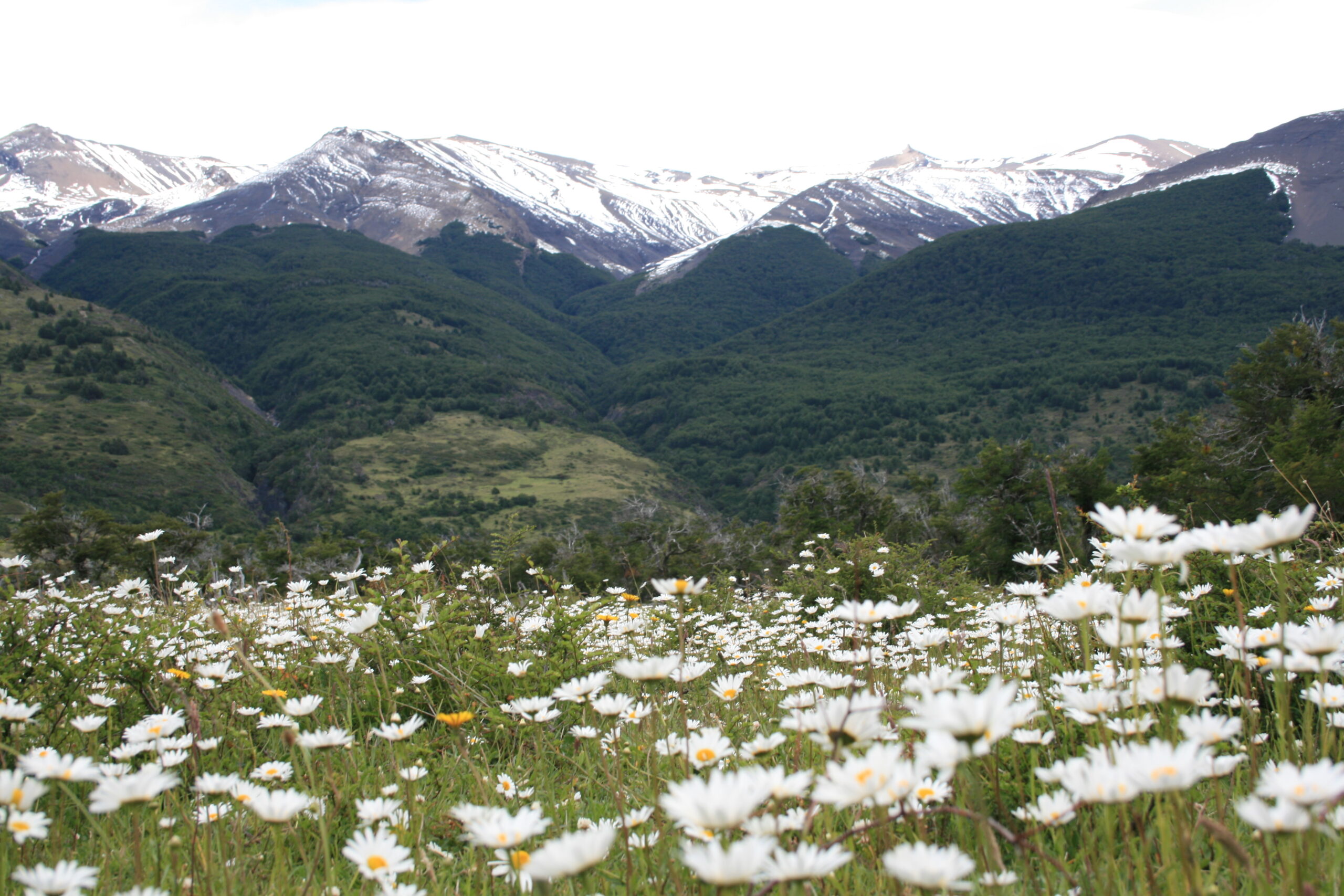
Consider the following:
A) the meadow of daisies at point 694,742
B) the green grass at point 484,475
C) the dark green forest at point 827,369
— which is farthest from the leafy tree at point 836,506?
the green grass at point 484,475

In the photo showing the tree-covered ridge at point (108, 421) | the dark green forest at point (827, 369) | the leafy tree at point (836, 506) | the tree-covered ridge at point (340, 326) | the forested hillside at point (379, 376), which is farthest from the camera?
the tree-covered ridge at point (340, 326)

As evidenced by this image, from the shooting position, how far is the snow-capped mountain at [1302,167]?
462ft

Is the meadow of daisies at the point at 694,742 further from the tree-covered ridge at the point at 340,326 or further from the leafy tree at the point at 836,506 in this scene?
the tree-covered ridge at the point at 340,326

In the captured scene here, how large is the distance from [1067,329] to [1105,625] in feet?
515

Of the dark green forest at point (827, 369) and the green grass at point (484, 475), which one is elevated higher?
the dark green forest at point (827, 369)

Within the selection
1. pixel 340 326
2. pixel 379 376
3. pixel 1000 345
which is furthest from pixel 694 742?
pixel 340 326

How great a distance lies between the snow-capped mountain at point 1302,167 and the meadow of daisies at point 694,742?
180m

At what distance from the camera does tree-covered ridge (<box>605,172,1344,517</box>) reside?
10450 cm

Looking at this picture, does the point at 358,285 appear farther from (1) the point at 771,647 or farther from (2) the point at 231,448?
(1) the point at 771,647

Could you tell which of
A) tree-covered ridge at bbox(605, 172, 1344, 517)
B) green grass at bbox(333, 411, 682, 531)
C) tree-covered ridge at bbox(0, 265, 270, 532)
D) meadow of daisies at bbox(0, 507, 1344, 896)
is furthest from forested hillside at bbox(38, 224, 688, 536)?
meadow of daisies at bbox(0, 507, 1344, 896)

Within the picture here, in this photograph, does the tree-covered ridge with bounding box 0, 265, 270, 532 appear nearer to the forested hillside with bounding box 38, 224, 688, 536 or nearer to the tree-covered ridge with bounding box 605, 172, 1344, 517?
the forested hillside with bounding box 38, 224, 688, 536

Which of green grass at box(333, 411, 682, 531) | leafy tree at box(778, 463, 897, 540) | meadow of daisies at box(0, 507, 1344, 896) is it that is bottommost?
green grass at box(333, 411, 682, 531)

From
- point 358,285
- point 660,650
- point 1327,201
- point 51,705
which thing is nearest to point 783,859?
point 51,705

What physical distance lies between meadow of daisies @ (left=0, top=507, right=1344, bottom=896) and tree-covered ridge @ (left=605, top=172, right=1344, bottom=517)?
86.8 meters
